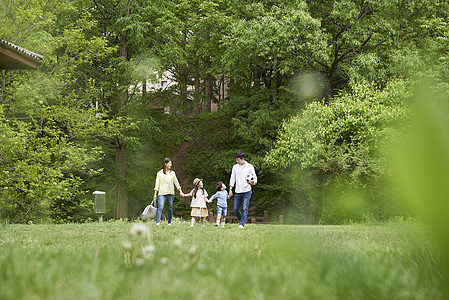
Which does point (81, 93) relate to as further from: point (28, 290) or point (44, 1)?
point (28, 290)

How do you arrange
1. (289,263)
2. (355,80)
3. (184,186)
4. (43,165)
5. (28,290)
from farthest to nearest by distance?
(184,186), (355,80), (43,165), (289,263), (28,290)

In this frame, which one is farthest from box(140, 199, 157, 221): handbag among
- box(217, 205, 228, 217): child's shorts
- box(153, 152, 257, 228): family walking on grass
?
box(217, 205, 228, 217): child's shorts

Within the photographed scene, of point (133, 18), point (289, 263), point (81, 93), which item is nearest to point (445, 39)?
point (133, 18)

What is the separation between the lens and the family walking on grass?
45.1ft

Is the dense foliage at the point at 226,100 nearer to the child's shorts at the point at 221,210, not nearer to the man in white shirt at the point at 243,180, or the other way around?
the child's shorts at the point at 221,210

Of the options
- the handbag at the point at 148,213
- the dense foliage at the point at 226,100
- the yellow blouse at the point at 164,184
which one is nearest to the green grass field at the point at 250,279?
the yellow blouse at the point at 164,184

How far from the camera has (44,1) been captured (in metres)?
25.3

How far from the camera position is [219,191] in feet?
51.5

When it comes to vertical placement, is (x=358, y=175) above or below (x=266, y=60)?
below

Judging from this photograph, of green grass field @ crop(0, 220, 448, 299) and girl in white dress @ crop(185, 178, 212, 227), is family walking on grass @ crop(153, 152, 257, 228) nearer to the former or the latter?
girl in white dress @ crop(185, 178, 212, 227)

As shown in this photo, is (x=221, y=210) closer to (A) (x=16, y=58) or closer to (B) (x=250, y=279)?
(A) (x=16, y=58)

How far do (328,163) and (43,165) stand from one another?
14052 millimetres

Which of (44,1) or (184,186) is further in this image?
(184,186)

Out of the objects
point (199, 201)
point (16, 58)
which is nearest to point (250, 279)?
point (16, 58)
